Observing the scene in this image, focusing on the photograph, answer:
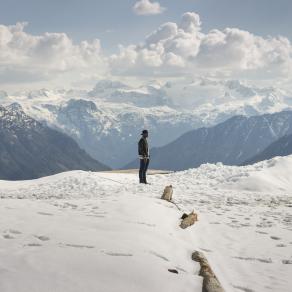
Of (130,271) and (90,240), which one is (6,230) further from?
(130,271)

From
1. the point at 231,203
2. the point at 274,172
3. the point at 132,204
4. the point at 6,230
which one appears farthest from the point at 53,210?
the point at 274,172

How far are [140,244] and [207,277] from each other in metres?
2.26

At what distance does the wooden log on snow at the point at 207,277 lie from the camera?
27.0ft

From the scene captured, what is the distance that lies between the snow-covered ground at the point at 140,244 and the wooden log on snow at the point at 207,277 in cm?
16

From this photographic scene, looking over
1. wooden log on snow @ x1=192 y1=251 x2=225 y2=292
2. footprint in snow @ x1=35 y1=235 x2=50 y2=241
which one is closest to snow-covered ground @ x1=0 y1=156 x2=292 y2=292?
footprint in snow @ x1=35 y1=235 x2=50 y2=241

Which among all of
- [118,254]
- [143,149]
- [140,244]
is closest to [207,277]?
[118,254]

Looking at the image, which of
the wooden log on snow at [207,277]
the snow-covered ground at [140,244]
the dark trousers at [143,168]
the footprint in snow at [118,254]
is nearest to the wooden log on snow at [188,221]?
the snow-covered ground at [140,244]

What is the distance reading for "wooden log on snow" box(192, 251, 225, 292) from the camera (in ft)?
27.0

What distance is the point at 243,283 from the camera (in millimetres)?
9547

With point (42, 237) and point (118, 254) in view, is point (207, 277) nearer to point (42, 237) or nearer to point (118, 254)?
point (118, 254)

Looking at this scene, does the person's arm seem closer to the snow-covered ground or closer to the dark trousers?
the dark trousers

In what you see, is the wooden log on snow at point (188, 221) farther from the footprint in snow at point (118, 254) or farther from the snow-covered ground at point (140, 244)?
the footprint in snow at point (118, 254)

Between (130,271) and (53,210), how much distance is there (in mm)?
7483

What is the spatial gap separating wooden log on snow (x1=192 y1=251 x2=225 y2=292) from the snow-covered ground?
165 mm
